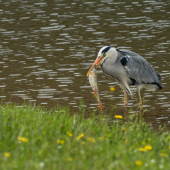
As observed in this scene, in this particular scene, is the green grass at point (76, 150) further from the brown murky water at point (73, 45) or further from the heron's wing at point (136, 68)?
the heron's wing at point (136, 68)

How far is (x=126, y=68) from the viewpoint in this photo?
977 cm

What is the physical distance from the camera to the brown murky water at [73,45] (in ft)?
34.9

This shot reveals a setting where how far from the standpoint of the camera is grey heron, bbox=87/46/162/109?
938 centimetres

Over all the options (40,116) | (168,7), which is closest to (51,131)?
(40,116)

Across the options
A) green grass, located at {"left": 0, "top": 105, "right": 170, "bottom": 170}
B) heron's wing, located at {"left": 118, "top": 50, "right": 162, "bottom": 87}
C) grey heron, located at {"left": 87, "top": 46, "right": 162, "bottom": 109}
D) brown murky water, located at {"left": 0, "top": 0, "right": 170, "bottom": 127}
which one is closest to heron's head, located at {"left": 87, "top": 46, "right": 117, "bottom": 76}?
grey heron, located at {"left": 87, "top": 46, "right": 162, "bottom": 109}

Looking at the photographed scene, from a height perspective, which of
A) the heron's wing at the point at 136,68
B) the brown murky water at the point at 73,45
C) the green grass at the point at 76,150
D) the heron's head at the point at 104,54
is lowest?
the brown murky water at the point at 73,45

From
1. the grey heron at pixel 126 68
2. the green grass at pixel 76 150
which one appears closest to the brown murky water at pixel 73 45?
the grey heron at pixel 126 68

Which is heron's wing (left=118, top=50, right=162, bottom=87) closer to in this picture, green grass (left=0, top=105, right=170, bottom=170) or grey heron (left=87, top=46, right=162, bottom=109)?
grey heron (left=87, top=46, right=162, bottom=109)

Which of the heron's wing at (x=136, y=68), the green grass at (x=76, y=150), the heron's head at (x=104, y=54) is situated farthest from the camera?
the heron's wing at (x=136, y=68)

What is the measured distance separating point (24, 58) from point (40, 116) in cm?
721

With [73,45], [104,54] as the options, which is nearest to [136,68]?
[104,54]

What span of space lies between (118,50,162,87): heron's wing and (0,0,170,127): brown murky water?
1.60 ft

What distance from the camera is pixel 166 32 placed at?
16.9m

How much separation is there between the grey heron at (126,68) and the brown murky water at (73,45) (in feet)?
1.41
